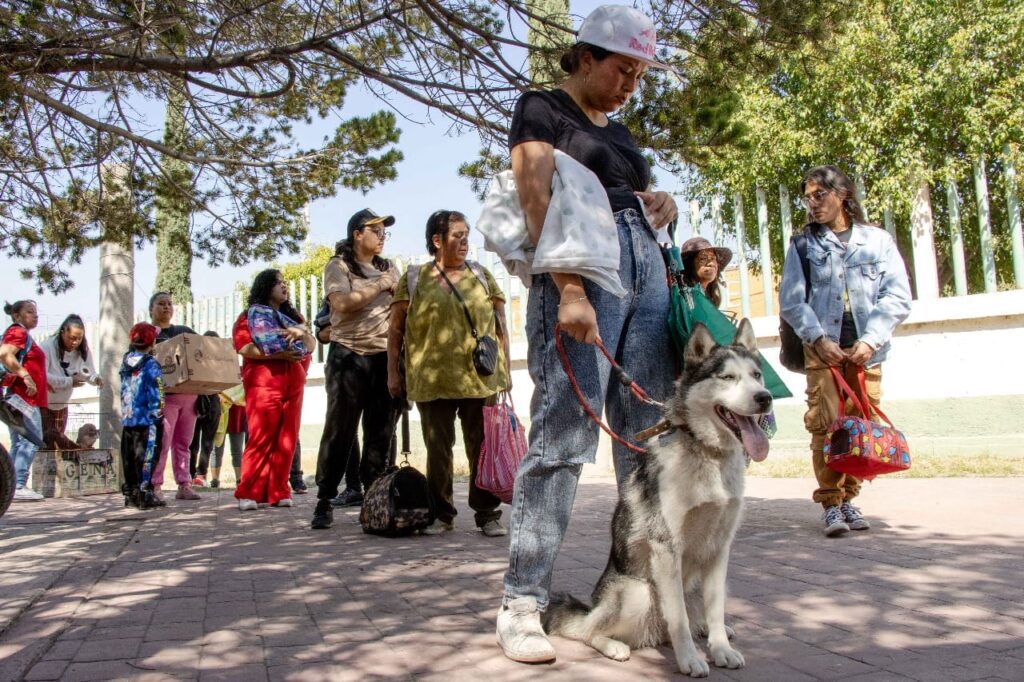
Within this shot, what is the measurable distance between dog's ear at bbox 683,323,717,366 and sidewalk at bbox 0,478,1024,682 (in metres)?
1.07

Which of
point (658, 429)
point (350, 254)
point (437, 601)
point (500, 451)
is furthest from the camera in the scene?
point (350, 254)

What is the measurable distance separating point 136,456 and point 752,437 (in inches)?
292

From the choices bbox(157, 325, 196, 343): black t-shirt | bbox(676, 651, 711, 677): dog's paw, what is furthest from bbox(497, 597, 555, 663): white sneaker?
bbox(157, 325, 196, 343): black t-shirt

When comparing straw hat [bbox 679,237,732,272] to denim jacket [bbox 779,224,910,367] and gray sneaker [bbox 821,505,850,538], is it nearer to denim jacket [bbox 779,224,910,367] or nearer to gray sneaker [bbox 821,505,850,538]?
denim jacket [bbox 779,224,910,367]

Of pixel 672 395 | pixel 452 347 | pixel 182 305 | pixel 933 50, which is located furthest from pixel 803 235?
pixel 182 305

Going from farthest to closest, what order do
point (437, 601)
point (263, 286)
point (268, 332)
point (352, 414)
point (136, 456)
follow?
point (136, 456) < point (263, 286) < point (268, 332) < point (352, 414) < point (437, 601)

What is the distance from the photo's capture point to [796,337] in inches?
248

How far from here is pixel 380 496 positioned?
6.40 metres

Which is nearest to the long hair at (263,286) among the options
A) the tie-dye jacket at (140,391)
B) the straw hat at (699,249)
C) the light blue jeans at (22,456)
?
the tie-dye jacket at (140,391)

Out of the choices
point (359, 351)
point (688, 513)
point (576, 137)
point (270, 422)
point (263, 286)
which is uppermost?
point (263, 286)

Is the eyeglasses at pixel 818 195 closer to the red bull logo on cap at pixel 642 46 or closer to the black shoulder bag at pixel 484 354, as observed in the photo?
the black shoulder bag at pixel 484 354

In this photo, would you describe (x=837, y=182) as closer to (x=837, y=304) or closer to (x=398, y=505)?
(x=837, y=304)

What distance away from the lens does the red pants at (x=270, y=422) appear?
26.2 ft

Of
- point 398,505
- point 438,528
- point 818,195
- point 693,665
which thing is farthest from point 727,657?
point 818,195
